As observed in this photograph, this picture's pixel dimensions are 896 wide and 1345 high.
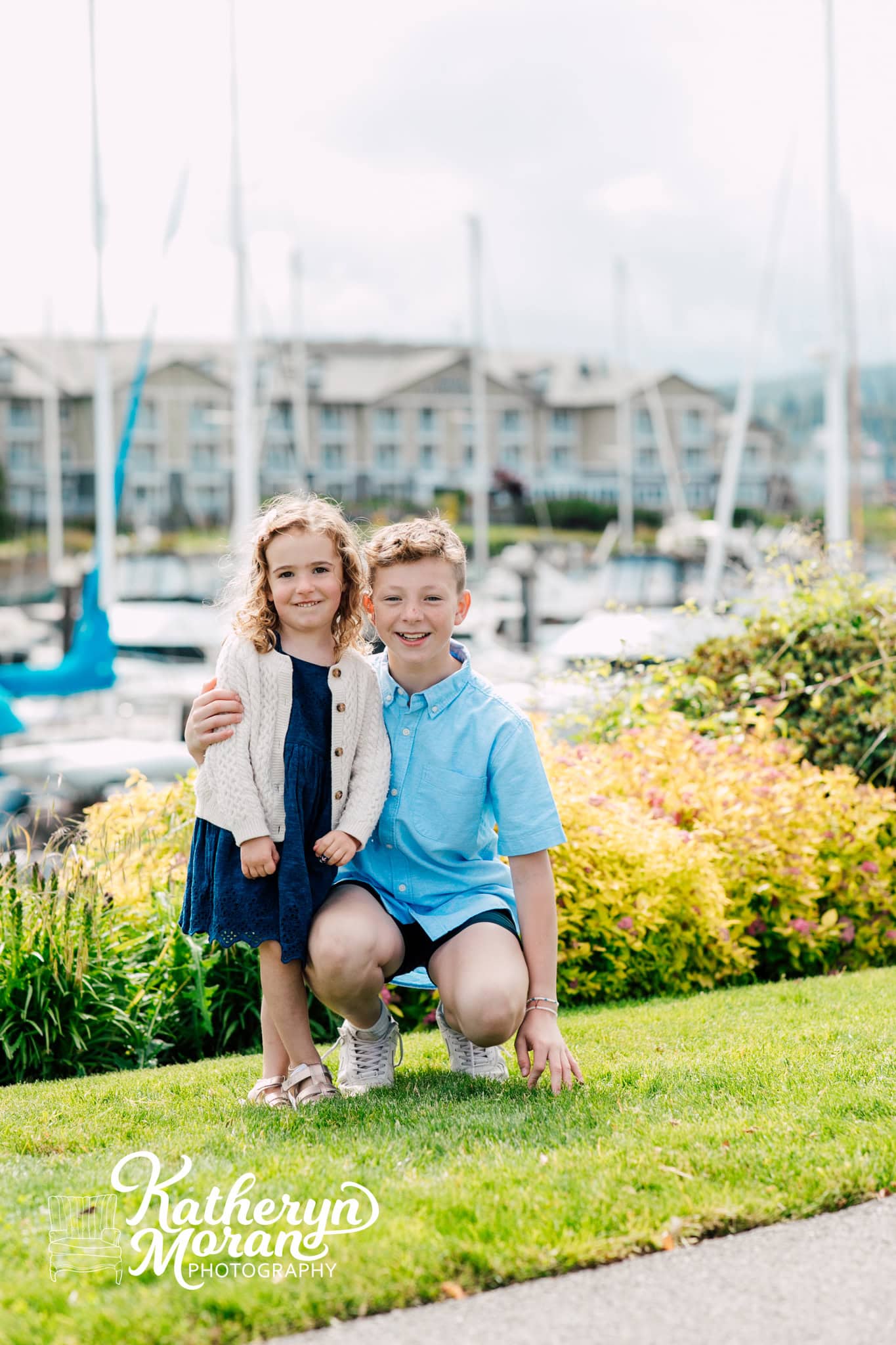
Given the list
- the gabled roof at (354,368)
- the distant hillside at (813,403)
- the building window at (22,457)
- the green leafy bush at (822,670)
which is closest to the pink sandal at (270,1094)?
the green leafy bush at (822,670)

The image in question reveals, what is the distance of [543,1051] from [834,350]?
16412 mm

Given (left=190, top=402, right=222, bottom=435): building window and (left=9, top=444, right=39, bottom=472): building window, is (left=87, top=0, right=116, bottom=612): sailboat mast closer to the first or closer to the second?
(left=190, top=402, right=222, bottom=435): building window

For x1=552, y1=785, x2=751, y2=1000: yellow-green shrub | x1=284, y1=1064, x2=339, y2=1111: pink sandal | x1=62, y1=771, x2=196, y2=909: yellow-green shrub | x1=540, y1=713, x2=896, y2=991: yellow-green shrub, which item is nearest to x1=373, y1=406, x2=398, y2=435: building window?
x1=540, y1=713, x2=896, y2=991: yellow-green shrub

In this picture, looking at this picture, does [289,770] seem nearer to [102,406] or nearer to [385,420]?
[102,406]

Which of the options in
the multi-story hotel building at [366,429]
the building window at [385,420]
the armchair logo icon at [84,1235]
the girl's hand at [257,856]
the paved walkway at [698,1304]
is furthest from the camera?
the building window at [385,420]

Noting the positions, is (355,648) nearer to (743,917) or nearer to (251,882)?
(251,882)

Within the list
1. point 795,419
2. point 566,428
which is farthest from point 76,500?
point 795,419

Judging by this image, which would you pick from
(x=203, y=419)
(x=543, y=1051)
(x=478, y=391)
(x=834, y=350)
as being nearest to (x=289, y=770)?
(x=543, y=1051)

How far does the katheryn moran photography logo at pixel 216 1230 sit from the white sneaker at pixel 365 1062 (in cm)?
92

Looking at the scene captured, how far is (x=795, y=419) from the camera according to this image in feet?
247

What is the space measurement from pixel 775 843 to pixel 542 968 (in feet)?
8.52

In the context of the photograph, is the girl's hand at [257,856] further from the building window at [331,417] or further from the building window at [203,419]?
the building window at [331,417]

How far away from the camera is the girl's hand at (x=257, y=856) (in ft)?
11.3

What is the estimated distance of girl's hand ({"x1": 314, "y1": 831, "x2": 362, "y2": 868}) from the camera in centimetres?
348
